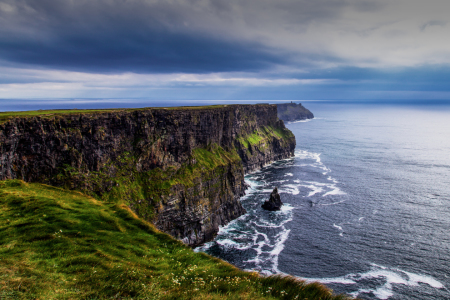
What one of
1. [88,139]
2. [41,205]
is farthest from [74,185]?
[41,205]

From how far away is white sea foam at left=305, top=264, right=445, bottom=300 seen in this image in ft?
168

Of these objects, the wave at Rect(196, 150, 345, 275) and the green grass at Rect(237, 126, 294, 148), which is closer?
the wave at Rect(196, 150, 345, 275)

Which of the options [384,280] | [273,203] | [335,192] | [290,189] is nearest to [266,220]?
[273,203]

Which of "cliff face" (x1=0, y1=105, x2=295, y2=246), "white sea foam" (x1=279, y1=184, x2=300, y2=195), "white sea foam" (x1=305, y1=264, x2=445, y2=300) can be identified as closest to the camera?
"white sea foam" (x1=305, y1=264, x2=445, y2=300)

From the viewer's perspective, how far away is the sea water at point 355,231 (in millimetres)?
55344

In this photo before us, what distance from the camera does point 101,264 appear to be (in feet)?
70.8

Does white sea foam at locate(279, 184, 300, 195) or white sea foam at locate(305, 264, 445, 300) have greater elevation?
white sea foam at locate(279, 184, 300, 195)

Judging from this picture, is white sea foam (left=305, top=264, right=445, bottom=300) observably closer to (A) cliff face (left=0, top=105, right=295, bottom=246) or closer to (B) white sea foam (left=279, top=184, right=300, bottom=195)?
(A) cliff face (left=0, top=105, right=295, bottom=246)

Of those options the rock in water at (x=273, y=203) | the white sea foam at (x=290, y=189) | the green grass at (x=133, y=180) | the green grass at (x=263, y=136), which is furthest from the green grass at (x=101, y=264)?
the green grass at (x=263, y=136)

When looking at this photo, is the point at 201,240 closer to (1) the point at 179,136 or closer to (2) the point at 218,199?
(2) the point at 218,199

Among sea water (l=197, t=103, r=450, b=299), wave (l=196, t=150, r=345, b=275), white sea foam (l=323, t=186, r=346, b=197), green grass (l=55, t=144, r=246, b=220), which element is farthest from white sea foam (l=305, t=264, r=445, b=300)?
white sea foam (l=323, t=186, r=346, b=197)

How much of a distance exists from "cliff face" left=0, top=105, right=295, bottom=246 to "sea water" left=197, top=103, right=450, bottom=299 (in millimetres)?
10693

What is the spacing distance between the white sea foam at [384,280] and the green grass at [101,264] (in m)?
37.6

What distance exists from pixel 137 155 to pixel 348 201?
7610cm
